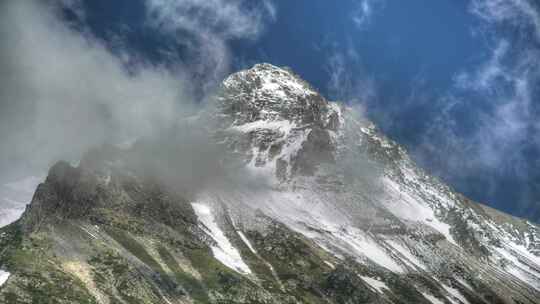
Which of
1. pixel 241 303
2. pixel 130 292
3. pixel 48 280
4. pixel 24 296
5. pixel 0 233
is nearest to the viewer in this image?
pixel 24 296

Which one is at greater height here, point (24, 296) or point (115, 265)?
point (115, 265)

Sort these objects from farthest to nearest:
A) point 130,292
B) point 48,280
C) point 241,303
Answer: point 241,303 < point 130,292 < point 48,280

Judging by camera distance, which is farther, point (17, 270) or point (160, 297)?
point (160, 297)

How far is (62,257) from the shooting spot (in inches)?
6727

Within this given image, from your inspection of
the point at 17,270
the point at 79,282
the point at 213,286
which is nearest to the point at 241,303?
the point at 213,286

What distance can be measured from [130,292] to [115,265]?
61.3 feet

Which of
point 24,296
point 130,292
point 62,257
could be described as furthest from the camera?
point 62,257

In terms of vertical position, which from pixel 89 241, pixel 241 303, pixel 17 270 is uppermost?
pixel 89 241

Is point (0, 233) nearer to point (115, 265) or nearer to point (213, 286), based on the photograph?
point (115, 265)

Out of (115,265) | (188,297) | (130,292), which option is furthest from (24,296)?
(188,297)

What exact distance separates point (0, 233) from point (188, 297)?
7433 cm

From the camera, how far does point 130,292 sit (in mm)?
159625

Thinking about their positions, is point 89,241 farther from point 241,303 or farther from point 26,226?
point 241,303

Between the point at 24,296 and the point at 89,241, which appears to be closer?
the point at 24,296
